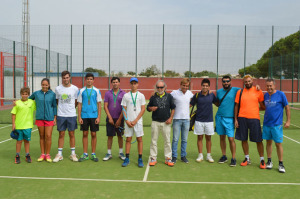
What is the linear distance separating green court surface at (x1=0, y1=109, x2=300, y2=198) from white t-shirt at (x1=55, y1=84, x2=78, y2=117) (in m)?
0.97

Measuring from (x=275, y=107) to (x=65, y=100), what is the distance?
3.87 meters

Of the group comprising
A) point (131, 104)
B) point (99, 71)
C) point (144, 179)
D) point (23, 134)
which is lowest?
point (144, 179)

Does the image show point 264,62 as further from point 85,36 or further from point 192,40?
point 85,36

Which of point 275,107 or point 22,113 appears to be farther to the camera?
point 22,113

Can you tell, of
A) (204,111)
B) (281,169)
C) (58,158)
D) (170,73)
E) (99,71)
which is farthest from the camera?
(99,71)

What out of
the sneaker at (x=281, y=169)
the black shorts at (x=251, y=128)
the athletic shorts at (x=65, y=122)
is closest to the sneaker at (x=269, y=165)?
the sneaker at (x=281, y=169)

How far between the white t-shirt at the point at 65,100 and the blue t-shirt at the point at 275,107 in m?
3.65

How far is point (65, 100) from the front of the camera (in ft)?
18.0

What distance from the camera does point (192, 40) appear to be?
17719 mm

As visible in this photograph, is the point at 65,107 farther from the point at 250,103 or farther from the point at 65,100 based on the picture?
the point at 250,103

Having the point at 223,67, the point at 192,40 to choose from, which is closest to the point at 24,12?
the point at 192,40

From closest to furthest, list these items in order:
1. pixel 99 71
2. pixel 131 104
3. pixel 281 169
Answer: pixel 281 169, pixel 131 104, pixel 99 71

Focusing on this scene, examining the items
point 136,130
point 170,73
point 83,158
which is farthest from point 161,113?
point 170,73

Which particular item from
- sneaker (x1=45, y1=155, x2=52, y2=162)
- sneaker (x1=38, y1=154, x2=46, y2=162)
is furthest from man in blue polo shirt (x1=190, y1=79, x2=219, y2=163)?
sneaker (x1=38, y1=154, x2=46, y2=162)
